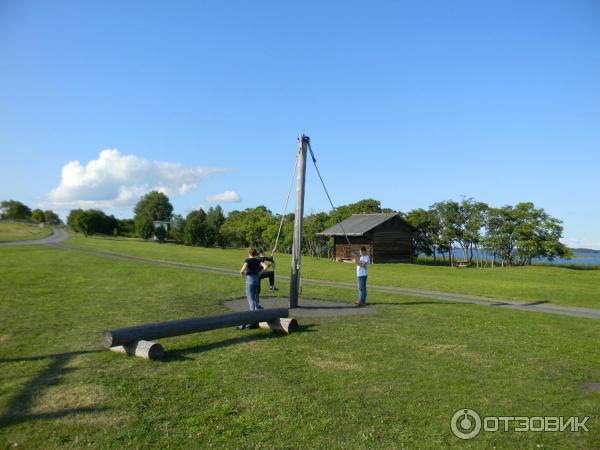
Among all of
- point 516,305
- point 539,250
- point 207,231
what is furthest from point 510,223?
point 207,231

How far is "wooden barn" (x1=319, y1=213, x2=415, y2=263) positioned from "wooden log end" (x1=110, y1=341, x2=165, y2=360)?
124 ft

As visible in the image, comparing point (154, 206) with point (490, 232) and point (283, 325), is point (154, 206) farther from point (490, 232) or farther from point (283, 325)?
point (283, 325)

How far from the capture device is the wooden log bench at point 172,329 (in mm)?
8938

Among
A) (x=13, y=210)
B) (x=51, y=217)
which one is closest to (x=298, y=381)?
(x=13, y=210)

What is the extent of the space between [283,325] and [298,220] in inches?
181

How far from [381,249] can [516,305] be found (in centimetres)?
3083

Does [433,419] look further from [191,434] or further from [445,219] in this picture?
[445,219]

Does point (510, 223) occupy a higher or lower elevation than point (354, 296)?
higher

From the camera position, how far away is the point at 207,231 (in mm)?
90875

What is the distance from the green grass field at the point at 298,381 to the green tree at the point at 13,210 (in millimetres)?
177990

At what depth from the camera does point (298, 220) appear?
50.3 ft

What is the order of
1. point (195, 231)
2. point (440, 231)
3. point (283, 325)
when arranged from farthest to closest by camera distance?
point (195, 231)
point (440, 231)
point (283, 325)

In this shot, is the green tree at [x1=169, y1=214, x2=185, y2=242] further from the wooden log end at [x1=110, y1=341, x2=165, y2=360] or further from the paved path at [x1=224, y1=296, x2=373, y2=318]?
the wooden log end at [x1=110, y1=341, x2=165, y2=360]

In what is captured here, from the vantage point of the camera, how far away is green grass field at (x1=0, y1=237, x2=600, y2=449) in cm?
582
